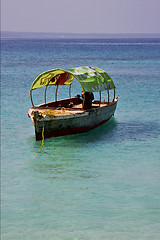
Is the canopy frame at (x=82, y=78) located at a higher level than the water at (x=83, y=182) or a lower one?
higher

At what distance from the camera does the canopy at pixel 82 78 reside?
18.3 metres

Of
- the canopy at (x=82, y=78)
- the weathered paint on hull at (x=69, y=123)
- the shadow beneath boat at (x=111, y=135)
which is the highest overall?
the canopy at (x=82, y=78)

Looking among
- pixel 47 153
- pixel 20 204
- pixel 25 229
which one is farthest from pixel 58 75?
pixel 25 229

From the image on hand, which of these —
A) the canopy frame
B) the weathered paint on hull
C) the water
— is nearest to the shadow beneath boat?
the water

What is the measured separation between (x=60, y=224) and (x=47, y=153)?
5.95 m

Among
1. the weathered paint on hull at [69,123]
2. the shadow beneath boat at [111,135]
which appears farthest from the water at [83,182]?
the weathered paint on hull at [69,123]

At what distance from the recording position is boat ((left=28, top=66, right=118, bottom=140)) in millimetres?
16844

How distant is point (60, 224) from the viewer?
1026cm

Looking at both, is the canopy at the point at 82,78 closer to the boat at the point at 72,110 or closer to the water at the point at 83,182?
the boat at the point at 72,110

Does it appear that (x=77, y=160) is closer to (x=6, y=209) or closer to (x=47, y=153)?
(x=47, y=153)

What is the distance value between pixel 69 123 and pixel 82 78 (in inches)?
93.2

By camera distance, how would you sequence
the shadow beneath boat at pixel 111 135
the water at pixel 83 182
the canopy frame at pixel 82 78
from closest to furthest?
1. the water at pixel 83 182
2. the shadow beneath boat at pixel 111 135
3. the canopy frame at pixel 82 78

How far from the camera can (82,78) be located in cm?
1850

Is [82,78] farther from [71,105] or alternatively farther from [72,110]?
[71,105]
